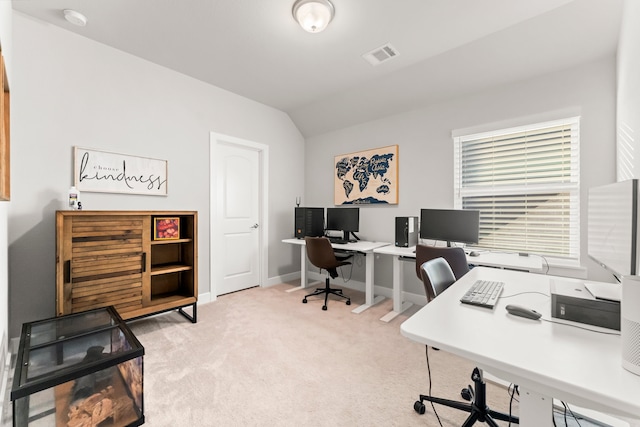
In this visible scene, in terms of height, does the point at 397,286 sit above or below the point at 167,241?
below

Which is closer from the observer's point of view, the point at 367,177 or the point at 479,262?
the point at 479,262

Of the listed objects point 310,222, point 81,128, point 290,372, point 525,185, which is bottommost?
point 290,372

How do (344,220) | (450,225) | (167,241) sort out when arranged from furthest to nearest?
(344,220) < (450,225) < (167,241)

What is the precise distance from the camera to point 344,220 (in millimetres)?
3906

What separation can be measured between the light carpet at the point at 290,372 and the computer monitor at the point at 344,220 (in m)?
1.22

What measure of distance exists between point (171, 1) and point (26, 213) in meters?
2.14

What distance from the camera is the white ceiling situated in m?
2.12

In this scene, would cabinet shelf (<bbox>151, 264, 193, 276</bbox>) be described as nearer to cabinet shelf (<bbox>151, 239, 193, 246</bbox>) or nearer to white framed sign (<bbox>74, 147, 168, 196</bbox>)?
cabinet shelf (<bbox>151, 239, 193, 246</bbox>)

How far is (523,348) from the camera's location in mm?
849

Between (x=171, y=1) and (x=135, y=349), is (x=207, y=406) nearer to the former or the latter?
(x=135, y=349)

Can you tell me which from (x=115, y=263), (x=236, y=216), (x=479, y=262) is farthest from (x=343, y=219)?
(x=115, y=263)

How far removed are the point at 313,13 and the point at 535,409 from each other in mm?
2634

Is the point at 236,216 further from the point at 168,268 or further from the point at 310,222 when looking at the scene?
the point at 168,268

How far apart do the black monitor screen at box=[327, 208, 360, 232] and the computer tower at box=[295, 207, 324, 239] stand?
0.12 meters
